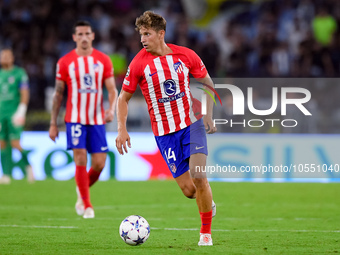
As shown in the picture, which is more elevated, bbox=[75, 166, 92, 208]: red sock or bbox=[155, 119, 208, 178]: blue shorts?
bbox=[155, 119, 208, 178]: blue shorts

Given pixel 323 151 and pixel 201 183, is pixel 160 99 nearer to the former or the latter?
pixel 201 183

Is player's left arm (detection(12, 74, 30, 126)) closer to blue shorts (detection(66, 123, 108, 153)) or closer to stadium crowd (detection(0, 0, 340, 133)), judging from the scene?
stadium crowd (detection(0, 0, 340, 133))

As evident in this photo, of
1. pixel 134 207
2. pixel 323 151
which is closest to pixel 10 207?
pixel 134 207

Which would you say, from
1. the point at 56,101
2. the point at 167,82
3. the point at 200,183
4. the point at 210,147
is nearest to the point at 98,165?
the point at 56,101

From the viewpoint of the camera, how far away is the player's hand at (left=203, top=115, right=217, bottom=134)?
6.57 meters

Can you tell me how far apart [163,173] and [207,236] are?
811cm

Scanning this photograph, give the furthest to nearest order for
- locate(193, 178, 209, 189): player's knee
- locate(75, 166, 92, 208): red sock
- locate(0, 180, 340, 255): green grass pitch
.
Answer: locate(75, 166, 92, 208): red sock, locate(0, 180, 340, 255): green grass pitch, locate(193, 178, 209, 189): player's knee

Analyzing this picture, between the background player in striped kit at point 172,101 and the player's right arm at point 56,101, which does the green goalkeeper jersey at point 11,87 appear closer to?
the player's right arm at point 56,101

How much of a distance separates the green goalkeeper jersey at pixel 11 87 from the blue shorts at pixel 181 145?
6.83 metres

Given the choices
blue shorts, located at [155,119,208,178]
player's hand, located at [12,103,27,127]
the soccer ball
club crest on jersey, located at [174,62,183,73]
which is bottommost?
player's hand, located at [12,103,27,127]

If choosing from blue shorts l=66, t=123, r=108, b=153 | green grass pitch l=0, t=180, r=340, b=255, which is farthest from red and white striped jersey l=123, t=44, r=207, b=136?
blue shorts l=66, t=123, r=108, b=153

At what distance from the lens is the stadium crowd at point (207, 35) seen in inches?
653

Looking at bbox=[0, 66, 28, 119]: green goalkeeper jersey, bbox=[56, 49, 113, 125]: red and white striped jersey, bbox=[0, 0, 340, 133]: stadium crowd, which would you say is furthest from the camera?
bbox=[0, 0, 340, 133]: stadium crowd

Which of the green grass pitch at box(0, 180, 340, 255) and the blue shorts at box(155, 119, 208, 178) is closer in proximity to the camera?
the green grass pitch at box(0, 180, 340, 255)
